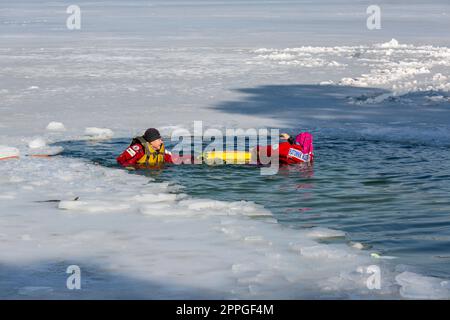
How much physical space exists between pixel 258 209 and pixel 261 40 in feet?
79.2

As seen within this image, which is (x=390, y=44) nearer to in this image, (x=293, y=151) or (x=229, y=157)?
(x=293, y=151)

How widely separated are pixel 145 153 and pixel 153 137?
250 millimetres

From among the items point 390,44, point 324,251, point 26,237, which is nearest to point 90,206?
point 26,237

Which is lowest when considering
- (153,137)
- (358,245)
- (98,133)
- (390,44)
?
(358,245)

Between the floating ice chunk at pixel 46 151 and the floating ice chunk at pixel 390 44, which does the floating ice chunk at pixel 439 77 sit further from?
the floating ice chunk at pixel 46 151

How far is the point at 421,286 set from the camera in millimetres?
6227

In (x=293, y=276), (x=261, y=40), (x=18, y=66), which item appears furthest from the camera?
(x=261, y=40)

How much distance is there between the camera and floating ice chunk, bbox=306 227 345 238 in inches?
311

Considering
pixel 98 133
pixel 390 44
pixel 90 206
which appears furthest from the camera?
pixel 390 44

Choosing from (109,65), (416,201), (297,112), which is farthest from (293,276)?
(109,65)

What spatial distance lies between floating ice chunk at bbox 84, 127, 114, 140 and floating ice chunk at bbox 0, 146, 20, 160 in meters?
1.88

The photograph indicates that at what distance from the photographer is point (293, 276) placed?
654 cm

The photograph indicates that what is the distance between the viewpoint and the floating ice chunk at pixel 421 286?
603 centimetres
